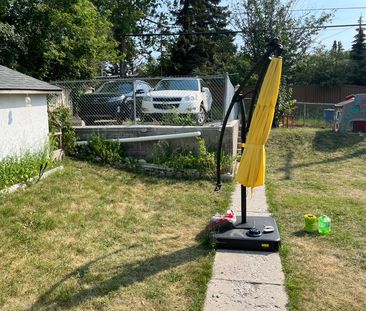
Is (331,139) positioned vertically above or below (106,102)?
below

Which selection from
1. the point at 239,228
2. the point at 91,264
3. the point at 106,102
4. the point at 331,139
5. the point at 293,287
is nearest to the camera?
the point at 293,287

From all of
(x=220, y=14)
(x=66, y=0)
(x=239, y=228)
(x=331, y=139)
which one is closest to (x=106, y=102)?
(x=66, y=0)

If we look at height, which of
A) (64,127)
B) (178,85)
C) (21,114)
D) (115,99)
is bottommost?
(64,127)

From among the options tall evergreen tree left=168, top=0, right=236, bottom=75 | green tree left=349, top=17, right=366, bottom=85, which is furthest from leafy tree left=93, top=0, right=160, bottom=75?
green tree left=349, top=17, right=366, bottom=85

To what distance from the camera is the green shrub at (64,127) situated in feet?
27.5

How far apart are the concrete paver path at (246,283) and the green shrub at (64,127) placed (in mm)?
5463

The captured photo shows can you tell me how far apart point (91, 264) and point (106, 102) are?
674 centimetres

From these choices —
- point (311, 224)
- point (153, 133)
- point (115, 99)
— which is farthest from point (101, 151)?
point (311, 224)

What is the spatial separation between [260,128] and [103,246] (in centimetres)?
239

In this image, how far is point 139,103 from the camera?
1046cm

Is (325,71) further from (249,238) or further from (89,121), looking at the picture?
(249,238)

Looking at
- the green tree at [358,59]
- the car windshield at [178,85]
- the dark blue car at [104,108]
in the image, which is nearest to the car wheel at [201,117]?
the car windshield at [178,85]

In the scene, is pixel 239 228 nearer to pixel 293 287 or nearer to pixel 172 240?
pixel 172 240

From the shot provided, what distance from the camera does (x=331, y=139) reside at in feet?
A: 40.3
